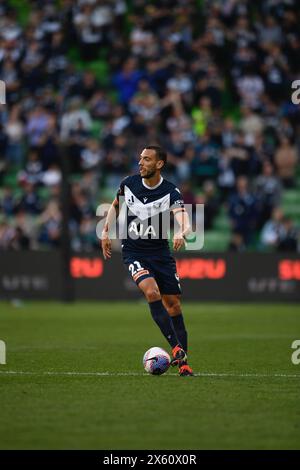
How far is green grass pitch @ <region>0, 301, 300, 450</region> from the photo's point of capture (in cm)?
826

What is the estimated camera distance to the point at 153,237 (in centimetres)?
1241

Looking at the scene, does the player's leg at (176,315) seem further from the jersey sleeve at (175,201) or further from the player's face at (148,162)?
the player's face at (148,162)

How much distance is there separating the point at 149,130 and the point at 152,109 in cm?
97

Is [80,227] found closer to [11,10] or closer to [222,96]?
[222,96]

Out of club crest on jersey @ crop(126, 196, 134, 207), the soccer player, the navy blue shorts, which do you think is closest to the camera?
the soccer player

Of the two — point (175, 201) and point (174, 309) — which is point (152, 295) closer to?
point (174, 309)

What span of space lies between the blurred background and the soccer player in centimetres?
1336

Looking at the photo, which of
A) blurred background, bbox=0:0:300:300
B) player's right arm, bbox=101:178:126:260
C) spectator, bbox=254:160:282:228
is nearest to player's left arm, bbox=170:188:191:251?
player's right arm, bbox=101:178:126:260

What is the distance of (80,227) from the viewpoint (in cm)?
2697

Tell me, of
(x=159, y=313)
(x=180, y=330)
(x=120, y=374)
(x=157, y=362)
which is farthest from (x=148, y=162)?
(x=120, y=374)

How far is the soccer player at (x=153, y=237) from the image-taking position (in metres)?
12.2

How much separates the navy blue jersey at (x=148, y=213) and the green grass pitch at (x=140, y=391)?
4.77ft

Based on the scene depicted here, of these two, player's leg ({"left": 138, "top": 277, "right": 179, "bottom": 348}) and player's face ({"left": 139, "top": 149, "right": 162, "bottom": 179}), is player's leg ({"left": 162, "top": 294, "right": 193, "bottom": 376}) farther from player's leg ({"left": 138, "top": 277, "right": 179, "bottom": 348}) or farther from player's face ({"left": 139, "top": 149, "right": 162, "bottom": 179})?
player's face ({"left": 139, "top": 149, "right": 162, "bottom": 179})

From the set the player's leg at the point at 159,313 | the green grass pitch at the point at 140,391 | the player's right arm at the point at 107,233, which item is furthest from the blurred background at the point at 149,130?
the player's leg at the point at 159,313
